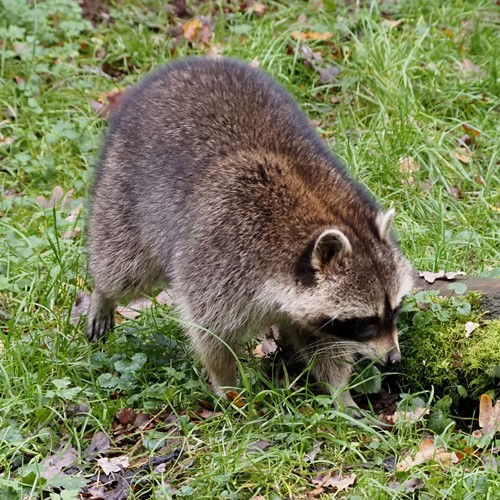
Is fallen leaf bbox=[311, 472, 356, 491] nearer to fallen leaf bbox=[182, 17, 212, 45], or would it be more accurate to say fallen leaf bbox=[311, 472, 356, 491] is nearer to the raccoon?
the raccoon

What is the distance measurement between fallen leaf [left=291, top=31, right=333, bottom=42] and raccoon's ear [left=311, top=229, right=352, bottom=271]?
3805 mm

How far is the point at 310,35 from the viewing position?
8.30 m

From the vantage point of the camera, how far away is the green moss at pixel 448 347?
488 centimetres

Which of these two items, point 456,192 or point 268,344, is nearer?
point 268,344

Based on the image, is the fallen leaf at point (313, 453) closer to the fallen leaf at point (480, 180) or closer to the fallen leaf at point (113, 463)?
the fallen leaf at point (113, 463)

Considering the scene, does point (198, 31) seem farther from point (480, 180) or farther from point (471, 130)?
point (480, 180)

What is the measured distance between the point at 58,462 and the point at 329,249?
5.27 feet

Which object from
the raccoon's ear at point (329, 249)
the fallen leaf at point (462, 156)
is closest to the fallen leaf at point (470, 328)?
the raccoon's ear at point (329, 249)

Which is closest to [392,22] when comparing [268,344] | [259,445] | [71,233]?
[71,233]

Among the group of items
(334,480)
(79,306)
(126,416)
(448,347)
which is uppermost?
(448,347)

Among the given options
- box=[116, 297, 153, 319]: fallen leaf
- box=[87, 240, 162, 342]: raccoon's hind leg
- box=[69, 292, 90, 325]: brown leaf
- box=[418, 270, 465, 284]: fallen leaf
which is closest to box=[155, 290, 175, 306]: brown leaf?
box=[116, 297, 153, 319]: fallen leaf

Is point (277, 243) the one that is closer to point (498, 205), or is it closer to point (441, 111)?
point (498, 205)

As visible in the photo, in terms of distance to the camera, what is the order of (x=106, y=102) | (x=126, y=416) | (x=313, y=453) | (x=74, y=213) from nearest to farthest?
1. (x=313, y=453)
2. (x=126, y=416)
3. (x=74, y=213)
4. (x=106, y=102)

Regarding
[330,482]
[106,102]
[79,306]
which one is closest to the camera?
[330,482]
